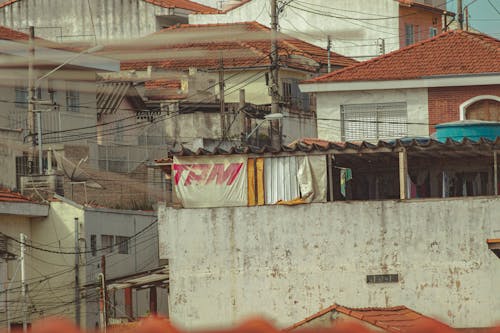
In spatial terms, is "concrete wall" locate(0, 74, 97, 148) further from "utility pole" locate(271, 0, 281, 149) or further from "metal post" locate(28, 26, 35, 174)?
"utility pole" locate(271, 0, 281, 149)

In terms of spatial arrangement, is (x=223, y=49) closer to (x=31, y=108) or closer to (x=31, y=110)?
(x=31, y=108)

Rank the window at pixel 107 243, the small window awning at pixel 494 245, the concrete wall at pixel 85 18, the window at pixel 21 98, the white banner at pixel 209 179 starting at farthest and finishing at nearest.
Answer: the concrete wall at pixel 85 18 < the window at pixel 21 98 < the window at pixel 107 243 < the white banner at pixel 209 179 < the small window awning at pixel 494 245

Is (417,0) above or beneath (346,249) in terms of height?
above

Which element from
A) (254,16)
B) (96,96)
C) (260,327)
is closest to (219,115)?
(96,96)

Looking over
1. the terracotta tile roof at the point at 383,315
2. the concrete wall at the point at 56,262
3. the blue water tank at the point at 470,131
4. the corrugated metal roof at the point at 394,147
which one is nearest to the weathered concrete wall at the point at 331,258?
the terracotta tile roof at the point at 383,315

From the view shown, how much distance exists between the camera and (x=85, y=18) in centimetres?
6631

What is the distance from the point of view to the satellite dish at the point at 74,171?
45.2 metres

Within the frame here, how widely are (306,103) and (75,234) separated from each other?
870 inches

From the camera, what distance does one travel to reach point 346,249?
30.1 m

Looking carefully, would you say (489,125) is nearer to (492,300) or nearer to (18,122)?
(492,300)

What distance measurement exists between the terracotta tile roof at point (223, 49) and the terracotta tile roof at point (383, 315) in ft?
105

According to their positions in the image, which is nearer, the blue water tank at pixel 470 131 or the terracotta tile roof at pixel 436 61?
the blue water tank at pixel 470 131

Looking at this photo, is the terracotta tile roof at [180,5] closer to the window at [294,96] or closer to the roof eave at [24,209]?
the window at [294,96]

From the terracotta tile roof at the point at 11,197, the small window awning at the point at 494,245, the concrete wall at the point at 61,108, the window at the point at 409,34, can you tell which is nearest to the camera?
the small window awning at the point at 494,245
